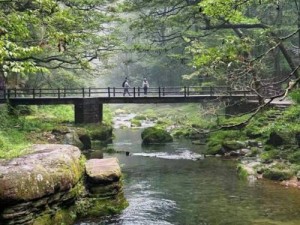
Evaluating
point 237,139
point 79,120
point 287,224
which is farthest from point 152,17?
point 287,224

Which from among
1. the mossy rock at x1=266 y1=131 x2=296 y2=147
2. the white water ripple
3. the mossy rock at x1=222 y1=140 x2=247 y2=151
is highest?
the mossy rock at x1=266 y1=131 x2=296 y2=147

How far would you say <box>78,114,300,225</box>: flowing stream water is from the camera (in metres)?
11.8

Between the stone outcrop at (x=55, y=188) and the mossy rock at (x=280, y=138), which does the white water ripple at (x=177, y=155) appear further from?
the stone outcrop at (x=55, y=188)

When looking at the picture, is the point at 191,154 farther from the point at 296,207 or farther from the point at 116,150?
the point at 296,207

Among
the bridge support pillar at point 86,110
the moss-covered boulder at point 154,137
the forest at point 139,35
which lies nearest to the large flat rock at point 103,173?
the forest at point 139,35

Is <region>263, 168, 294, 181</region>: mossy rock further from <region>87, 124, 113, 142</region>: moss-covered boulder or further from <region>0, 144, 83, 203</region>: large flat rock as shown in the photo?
<region>87, 124, 113, 142</region>: moss-covered boulder

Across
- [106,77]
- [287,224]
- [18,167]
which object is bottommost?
[287,224]

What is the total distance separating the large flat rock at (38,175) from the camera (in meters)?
9.31

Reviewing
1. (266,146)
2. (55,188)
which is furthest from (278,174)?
(55,188)

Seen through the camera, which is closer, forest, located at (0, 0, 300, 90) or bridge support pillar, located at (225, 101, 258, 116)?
forest, located at (0, 0, 300, 90)

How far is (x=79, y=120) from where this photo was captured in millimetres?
31078

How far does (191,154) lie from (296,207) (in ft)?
37.3

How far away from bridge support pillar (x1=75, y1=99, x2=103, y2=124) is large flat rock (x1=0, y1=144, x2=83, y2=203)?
18.7m

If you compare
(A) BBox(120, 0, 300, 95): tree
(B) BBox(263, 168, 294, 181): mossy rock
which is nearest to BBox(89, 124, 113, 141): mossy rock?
(A) BBox(120, 0, 300, 95): tree
